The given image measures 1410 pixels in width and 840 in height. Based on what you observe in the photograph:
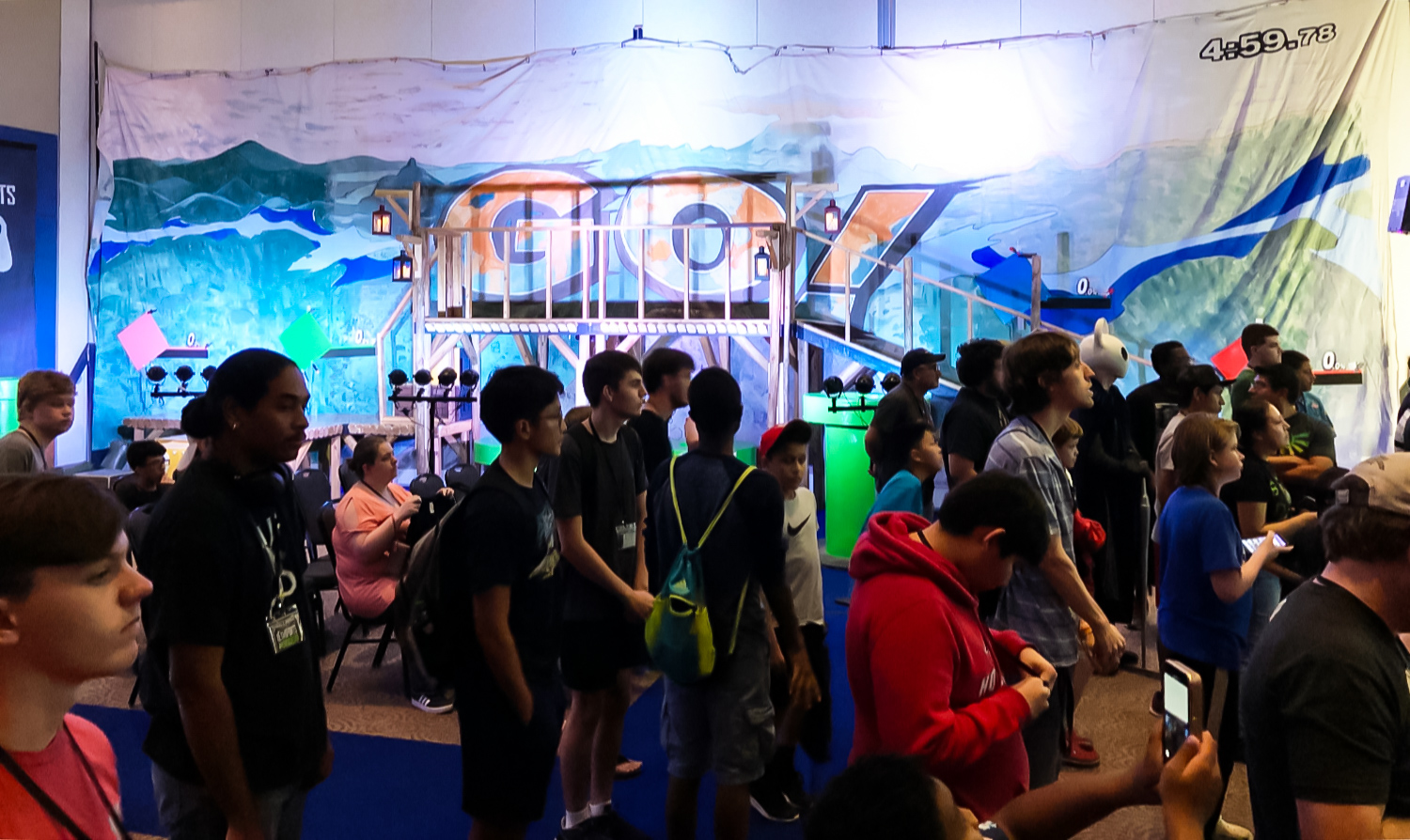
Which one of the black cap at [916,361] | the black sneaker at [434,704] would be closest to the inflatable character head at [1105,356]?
the black cap at [916,361]

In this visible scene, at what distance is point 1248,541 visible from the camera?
3.82m

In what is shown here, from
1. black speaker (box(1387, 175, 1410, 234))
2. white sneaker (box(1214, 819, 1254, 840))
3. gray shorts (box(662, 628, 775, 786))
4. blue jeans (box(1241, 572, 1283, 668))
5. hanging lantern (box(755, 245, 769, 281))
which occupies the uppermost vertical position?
hanging lantern (box(755, 245, 769, 281))

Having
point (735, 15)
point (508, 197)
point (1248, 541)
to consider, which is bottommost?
point (1248, 541)

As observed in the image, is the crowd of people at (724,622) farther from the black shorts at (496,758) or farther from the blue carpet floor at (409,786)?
the blue carpet floor at (409,786)

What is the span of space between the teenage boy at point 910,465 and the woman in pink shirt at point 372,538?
2.39m

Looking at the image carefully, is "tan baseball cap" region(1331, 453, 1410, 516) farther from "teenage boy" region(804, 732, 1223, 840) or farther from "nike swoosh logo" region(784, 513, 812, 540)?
"nike swoosh logo" region(784, 513, 812, 540)

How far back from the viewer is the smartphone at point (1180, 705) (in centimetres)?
161

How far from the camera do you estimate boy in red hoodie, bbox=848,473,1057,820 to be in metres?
2.02

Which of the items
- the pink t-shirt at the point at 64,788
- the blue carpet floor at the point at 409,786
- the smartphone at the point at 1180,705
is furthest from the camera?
the blue carpet floor at the point at 409,786

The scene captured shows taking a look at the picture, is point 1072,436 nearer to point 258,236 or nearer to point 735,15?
point 735,15

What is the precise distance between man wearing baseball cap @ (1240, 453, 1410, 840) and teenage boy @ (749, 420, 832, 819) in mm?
1804

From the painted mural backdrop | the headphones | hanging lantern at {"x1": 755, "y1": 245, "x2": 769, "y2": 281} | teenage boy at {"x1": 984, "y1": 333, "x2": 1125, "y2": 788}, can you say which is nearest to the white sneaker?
teenage boy at {"x1": 984, "y1": 333, "x2": 1125, "y2": 788}

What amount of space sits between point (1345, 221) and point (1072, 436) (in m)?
7.54

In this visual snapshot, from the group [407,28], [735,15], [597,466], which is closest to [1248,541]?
[597,466]
